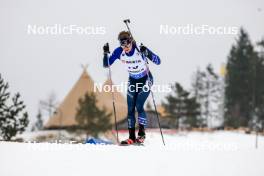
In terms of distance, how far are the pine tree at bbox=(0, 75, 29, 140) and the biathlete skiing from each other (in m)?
10.7

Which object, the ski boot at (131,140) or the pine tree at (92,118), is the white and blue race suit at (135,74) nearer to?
the ski boot at (131,140)

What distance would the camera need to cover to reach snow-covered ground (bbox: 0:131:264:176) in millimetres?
5910

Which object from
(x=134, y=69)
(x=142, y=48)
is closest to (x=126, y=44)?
(x=142, y=48)

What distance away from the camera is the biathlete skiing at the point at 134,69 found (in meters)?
8.95

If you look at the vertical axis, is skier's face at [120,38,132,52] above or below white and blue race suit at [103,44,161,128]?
above

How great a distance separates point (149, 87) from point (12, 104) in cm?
1222

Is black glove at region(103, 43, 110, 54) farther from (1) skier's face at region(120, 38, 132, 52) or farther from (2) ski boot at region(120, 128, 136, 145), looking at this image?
(2) ski boot at region(120, 128, 136, 145)

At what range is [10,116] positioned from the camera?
66.8 feet

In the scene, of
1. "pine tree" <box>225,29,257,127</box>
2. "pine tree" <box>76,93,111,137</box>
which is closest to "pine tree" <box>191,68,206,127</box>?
"pine tree" <box>225,29,257,127</box>

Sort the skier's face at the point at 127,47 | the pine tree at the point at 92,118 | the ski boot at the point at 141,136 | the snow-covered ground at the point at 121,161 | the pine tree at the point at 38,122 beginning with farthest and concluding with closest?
the pine tree at the point at 38,122, the pine tree at the point at 92,118, the ski boot at the point at 141,136, the skier's face at the point at 127,47, the snow-covered ground at the point at 121,161

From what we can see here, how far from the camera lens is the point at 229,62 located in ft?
205

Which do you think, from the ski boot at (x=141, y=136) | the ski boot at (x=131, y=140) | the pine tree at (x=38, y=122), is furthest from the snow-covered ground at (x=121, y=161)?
the pine tree at (x=38, y=122)

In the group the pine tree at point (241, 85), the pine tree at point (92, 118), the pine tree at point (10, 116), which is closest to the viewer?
the pine tree at point (10, 116)

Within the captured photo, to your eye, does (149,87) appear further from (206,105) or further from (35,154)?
(206,105)
